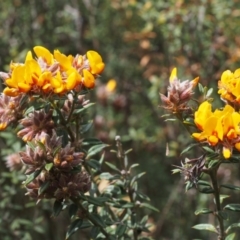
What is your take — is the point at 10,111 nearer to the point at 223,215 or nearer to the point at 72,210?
the point at 72,210

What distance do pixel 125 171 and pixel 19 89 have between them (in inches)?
23.1

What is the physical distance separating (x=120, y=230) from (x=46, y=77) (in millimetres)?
612

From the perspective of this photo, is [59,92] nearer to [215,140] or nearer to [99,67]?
[99,67]

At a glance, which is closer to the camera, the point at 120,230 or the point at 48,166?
the point at 48,166

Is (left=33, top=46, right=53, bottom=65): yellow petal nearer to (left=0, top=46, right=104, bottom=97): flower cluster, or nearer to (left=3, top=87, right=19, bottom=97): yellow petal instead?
(left=0, top=46, right=104, bottom=97): flower cluster

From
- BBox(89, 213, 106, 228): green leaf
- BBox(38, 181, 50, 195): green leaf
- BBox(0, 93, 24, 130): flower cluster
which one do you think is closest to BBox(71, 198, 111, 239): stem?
BBox(89, 213, 106, 228): green leaf

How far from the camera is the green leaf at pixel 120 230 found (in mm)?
1919

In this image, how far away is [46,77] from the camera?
1.61 meters

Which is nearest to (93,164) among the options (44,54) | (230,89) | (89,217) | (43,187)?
(89,217)

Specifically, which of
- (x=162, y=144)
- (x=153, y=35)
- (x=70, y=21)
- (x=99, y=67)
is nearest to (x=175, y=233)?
(x=162, y=144)

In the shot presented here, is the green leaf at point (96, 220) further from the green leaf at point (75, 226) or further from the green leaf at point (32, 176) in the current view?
the green leaf at point (32, 176)

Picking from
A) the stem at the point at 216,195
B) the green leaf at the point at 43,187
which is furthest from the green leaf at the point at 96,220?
the stem at the point at 216,195

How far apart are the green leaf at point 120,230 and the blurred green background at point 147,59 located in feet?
3.65

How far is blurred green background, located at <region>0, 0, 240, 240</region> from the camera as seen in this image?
345 cm
